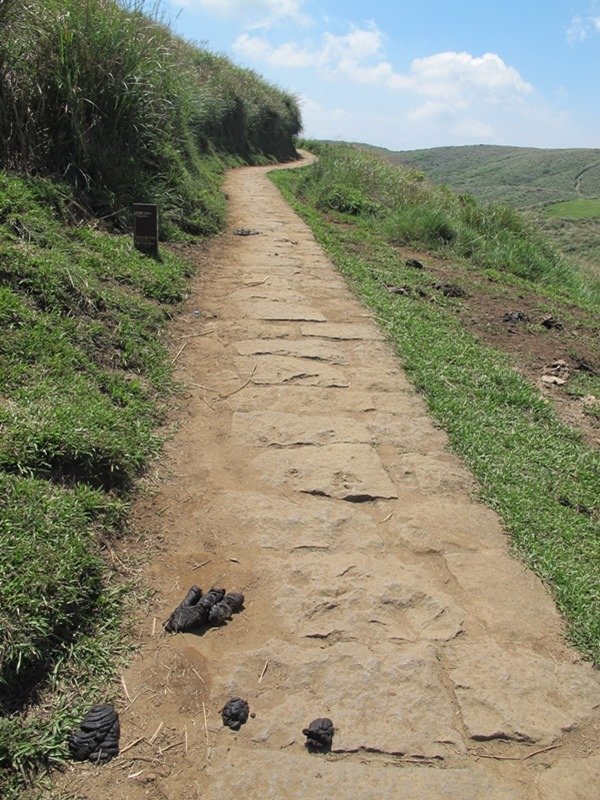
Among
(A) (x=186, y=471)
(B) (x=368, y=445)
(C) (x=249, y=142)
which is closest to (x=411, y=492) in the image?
(B) (x=368, y=445)

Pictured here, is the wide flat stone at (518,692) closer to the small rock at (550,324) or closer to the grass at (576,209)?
the small rock at (550,324)

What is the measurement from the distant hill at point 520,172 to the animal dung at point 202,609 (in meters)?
39.5

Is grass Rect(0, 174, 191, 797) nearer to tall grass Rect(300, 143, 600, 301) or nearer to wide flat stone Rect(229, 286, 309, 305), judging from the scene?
wide flat stone Rect(229, 286, 309, 305)

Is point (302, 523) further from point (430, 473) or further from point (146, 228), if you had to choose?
point (146, 228)

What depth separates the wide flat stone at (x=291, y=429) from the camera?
3.94 meters

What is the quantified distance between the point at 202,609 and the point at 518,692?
117cm

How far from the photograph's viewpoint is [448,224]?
10.4m

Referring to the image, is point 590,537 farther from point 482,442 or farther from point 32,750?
point 32,750

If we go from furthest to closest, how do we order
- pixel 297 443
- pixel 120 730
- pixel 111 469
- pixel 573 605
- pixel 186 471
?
pixel 297 443 < pixel 186 471 < pixel 111 469 < pixel 573 605 < pixel 120 730

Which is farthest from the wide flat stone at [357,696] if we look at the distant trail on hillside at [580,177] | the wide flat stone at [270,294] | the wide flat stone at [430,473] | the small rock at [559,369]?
the distant trail on hillside at [580,177]

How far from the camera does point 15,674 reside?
7.27ft

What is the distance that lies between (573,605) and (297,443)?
1662 millimetres

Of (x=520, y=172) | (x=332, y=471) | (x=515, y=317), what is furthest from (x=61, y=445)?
(x=520, y=172)

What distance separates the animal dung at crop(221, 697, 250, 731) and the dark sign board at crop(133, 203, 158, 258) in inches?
191
